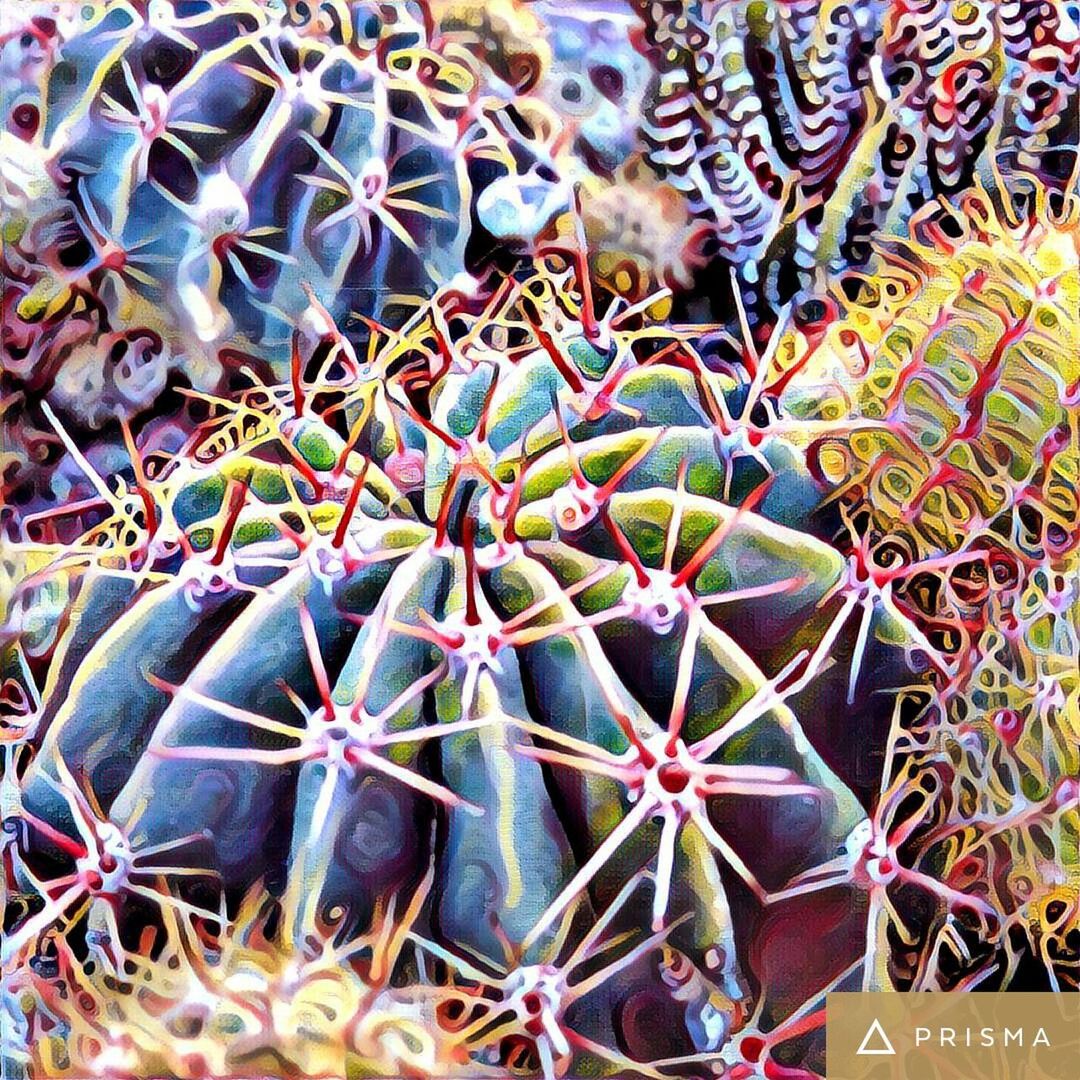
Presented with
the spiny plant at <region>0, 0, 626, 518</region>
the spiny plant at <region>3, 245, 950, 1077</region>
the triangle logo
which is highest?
the spiny plant at <region>0, 0, 626, 518</region>

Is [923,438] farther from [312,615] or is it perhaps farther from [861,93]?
[312,615]

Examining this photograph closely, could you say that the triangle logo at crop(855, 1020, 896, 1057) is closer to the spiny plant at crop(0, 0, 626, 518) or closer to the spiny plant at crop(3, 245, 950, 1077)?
the spiny plant at crop(3, 245, 950, 1077)

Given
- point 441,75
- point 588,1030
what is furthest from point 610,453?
point 588,1030

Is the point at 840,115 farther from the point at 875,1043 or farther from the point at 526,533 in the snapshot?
the point at 875,1043

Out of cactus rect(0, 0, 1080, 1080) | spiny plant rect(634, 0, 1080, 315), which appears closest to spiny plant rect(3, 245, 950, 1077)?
cactus rect(0, 0, 1080, 1080)

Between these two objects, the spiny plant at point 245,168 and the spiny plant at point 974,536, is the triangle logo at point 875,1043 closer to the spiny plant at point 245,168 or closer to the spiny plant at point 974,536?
the spiny plant at point 974,536

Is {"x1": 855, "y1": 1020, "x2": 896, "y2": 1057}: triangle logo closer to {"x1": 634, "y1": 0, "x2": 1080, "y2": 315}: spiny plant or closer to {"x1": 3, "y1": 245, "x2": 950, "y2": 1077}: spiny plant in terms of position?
{"x1": 3, "y1": 245, "x2": 950, "y2": 1077}: spiny plant

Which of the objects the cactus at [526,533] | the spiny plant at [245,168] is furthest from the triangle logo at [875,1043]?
the spiny plant at [245,168]

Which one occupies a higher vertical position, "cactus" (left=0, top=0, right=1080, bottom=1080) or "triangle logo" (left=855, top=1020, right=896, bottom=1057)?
"cactus" (left=0, top=0, right=1080, bottom=1080)
